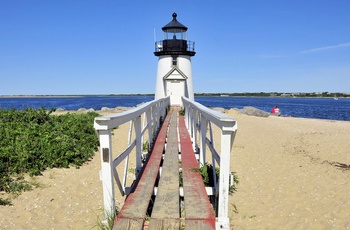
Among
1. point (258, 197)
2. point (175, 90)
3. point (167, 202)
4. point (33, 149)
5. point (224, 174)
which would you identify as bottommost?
point (258, 197)

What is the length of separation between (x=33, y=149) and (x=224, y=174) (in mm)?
6432

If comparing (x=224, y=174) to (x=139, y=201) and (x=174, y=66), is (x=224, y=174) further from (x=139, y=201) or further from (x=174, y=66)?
(x=174, y=66)

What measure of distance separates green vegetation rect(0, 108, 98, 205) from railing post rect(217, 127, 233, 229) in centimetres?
444

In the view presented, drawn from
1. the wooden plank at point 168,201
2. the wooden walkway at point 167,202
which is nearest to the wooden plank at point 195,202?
the wooden walkway at point 167,202

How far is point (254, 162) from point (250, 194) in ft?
10.3

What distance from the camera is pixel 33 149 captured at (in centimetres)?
765

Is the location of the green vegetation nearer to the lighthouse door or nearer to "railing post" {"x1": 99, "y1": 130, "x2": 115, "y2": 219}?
"railing post" {"x1": 99, "y1": 130, "x2": 115, "y2": 219}

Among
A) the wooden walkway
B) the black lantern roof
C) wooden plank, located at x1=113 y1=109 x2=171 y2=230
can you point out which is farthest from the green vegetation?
the black lantern roof

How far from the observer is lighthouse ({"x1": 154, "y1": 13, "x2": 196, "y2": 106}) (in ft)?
72.3

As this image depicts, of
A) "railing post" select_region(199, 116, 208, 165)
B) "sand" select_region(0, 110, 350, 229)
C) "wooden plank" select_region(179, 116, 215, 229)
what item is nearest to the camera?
"wooden plank" select_region(179, 116, 215, 229)

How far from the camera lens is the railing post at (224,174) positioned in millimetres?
Answer: 2939

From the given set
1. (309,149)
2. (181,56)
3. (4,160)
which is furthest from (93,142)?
(181,56)

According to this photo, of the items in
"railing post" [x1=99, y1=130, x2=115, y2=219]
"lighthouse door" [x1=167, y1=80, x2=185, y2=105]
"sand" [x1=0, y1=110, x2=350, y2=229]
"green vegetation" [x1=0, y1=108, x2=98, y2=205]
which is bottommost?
"sand" [x1=0, y1=110, x2=350, y2=229]

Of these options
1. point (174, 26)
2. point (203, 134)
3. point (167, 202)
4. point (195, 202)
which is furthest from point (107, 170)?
point (174, 26)
